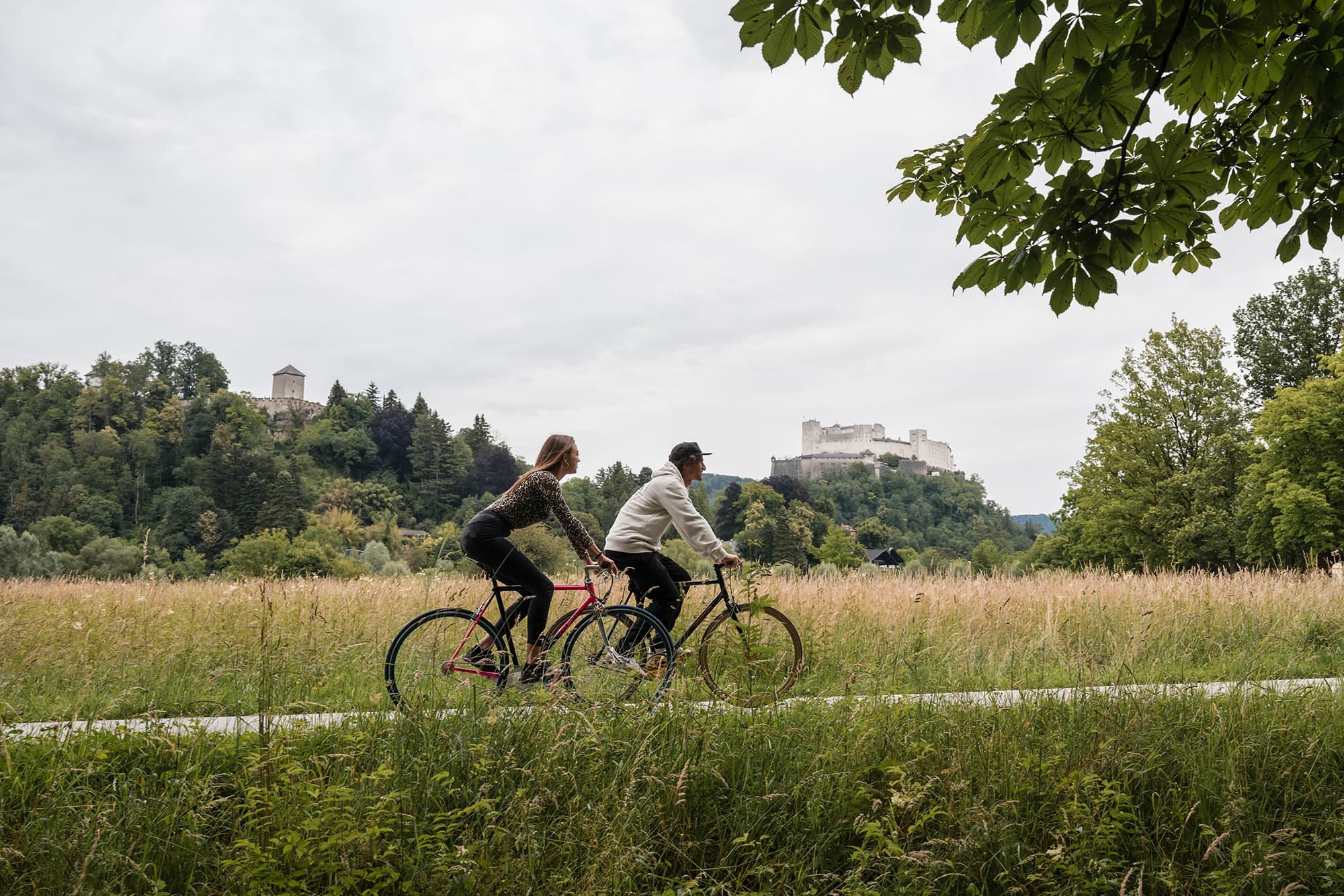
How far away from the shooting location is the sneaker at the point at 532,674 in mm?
4801

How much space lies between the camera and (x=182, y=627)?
25.4 feet

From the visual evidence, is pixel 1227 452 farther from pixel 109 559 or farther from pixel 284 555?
pixel 109 559

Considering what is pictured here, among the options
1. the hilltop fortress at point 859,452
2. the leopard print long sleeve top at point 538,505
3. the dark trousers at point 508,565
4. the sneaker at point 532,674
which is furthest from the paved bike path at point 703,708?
the hilltop fortress at point 859,452

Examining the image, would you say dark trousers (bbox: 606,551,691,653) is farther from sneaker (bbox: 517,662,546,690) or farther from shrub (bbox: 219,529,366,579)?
shrub (bbox: 219,529,366,579)

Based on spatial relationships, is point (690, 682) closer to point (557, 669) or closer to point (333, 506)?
point (557, 669)

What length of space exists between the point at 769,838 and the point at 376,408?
14034 cm

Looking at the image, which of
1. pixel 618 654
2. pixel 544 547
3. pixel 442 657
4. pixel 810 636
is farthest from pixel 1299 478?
pixel 442 657

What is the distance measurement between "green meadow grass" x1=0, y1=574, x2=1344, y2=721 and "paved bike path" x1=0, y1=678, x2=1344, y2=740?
0.11 m

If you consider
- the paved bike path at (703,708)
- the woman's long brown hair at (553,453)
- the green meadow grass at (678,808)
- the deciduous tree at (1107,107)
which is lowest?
the green meadow grass at (678,808)

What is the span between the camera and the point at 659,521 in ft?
19.7

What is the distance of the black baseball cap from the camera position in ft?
20.3

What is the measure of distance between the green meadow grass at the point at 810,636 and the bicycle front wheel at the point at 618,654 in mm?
216

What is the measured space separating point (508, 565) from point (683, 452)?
1530 mm

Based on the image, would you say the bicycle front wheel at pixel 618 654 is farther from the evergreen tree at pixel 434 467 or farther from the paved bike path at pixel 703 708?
the evergreen tree at pixel 434 467
